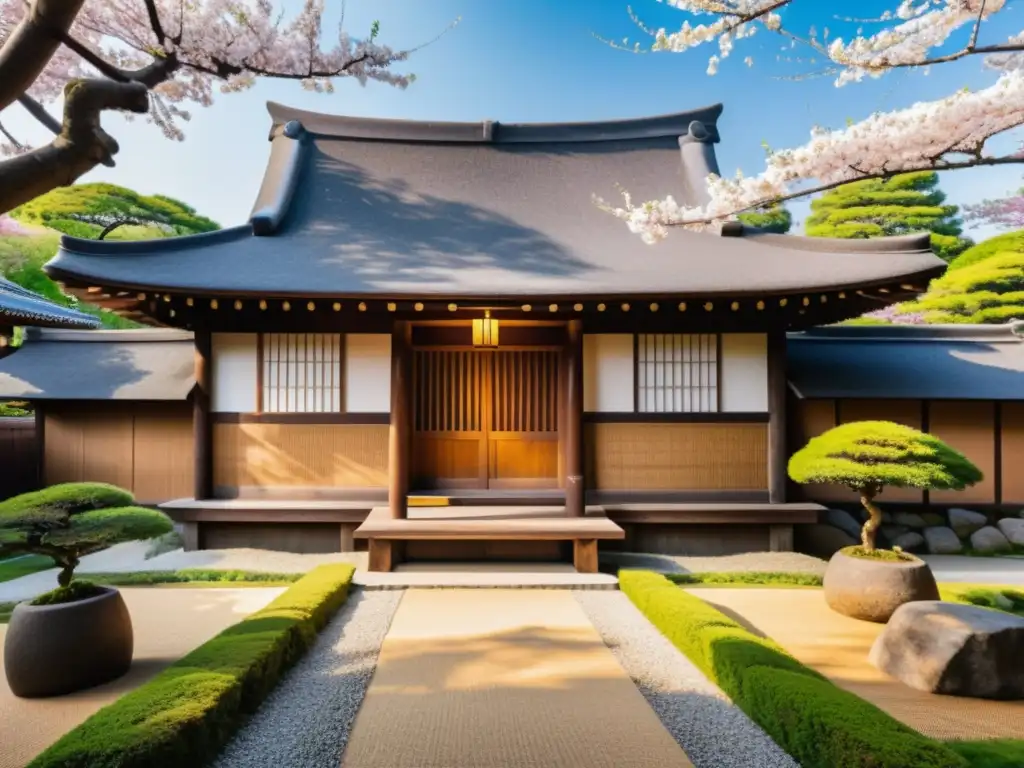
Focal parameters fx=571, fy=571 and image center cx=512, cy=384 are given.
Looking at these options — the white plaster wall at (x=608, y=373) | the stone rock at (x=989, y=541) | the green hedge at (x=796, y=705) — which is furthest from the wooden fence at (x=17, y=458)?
the stone rock at (x=989, y=541)

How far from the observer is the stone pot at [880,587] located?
18.4ft

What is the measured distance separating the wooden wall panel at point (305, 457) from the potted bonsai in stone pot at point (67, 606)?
11.6ft

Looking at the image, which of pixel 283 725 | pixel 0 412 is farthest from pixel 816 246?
pixel 0 412

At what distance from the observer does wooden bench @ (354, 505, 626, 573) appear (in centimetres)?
688

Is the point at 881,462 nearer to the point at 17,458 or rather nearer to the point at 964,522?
the point at 964,522

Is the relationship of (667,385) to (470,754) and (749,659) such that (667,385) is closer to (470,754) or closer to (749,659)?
(749,659)

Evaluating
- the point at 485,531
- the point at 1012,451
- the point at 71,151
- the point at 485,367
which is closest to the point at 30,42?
the point at 71,151

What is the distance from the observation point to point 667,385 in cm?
832

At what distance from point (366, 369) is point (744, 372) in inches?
216

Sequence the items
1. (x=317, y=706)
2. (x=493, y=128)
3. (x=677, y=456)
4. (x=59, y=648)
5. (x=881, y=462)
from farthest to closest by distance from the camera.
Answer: (x=493, y=128)
(x=677, y=456)
(x=881, y=462)
(x=59, y=648)
(x=317, y=706)

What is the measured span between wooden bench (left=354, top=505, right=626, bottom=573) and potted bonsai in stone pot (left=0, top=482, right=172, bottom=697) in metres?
2.75

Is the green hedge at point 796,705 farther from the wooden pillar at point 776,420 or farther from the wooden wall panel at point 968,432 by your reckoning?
the wooden wall panel at point 968,432

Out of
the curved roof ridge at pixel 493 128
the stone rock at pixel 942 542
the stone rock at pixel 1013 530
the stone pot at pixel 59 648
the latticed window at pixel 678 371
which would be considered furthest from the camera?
the curved roof ridge at pixel 493 128

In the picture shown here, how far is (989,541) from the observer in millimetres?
8742
